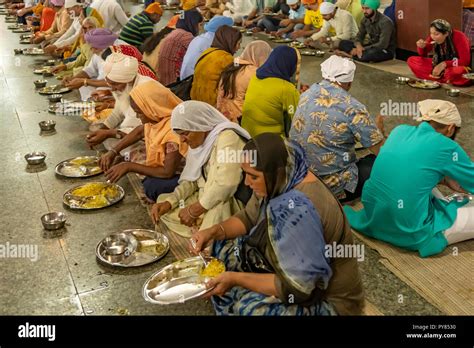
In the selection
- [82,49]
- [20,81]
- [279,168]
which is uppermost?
[279,168]

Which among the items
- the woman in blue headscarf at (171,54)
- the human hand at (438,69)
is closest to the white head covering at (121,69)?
the woman in blue headscarf at (171,54)

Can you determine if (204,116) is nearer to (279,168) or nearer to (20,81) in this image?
(279,168)

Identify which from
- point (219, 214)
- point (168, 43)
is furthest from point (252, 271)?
point (168, 43)

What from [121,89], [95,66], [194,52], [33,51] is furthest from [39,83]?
[121,89]

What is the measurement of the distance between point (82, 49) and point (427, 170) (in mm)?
5031

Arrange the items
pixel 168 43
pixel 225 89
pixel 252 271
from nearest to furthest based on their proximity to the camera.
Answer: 1. pixel 252 271
2. pixel 225 89
3. pixel 168 43

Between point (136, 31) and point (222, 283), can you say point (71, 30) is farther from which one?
point (222, 283)

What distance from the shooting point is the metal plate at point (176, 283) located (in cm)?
250

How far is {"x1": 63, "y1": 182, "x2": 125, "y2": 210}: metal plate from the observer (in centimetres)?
371

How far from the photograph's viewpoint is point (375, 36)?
24.7 feet

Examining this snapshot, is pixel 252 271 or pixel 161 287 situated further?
pixel 161 287

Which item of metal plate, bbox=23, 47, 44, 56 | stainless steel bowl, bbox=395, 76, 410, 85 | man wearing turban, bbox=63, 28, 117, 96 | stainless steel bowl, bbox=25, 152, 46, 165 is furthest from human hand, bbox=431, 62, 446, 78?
metal plate, bbox=23, 47, 44, 56

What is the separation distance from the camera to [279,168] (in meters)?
1.98

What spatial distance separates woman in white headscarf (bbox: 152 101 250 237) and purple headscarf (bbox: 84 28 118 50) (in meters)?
3.00
